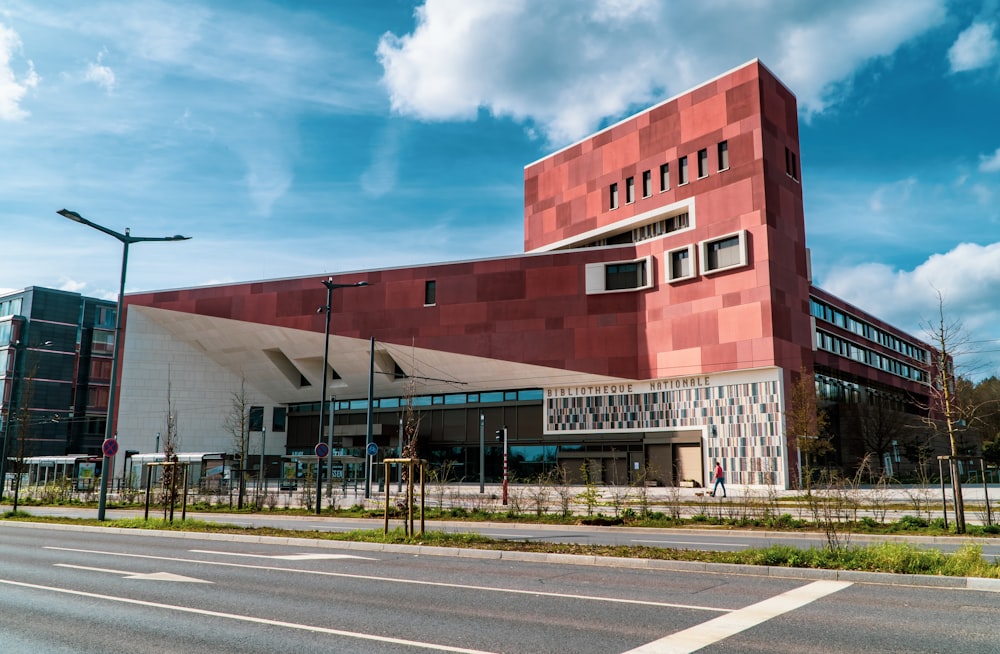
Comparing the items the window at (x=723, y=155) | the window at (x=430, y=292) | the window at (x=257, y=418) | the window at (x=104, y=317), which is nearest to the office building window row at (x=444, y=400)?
the window at (x=257, y=418)

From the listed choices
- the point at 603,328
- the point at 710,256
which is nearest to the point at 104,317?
the point at 603,328

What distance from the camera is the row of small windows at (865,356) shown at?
4902cm

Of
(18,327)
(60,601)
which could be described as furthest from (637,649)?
(18,327)

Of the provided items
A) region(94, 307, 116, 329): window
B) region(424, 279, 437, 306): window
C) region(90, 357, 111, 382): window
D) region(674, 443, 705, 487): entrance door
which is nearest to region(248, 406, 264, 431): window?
region(424, 279, 437, 306): window

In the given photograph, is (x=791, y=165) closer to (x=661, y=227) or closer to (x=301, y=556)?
(x=661, y=227)

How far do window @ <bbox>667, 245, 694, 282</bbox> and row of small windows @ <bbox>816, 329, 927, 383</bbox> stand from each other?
10550mm

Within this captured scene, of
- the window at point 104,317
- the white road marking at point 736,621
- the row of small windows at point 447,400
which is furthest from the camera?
the window at point 104,317

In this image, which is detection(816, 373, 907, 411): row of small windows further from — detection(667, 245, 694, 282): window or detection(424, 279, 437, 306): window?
detection(424, 279, 437, 306): window

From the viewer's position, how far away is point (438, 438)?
55031 mm

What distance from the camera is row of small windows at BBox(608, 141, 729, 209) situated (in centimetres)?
4369

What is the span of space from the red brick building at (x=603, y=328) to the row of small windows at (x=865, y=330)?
11.4 inches

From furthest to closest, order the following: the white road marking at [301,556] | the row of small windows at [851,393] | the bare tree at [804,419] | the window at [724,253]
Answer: the row of small windows at [851,393] < the window at [724,253] < the bare tree at [804,419] < the white road marking at [301,556]

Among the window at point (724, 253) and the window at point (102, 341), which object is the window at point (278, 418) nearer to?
the window at point (102, 341)

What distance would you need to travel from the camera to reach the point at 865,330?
58188 millimetres
